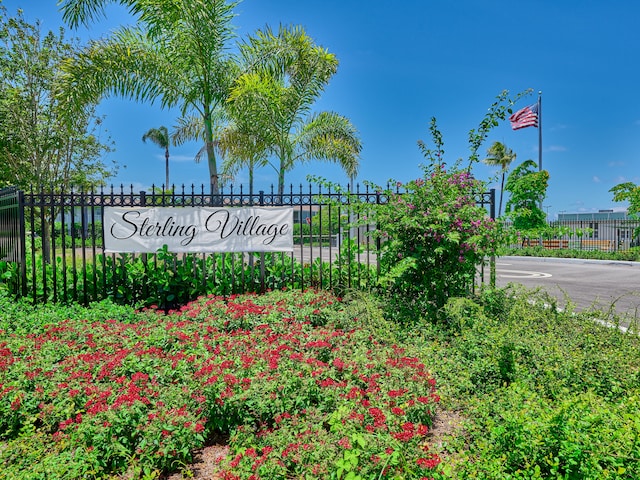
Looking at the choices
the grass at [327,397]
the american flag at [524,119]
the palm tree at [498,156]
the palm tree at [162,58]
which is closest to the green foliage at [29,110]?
the palm tree at [162,58]

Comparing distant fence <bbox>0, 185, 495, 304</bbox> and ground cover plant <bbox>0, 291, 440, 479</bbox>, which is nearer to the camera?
ground cover plant <bbox>0, 291, 440, 479</bbox>

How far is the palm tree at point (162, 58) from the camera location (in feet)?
30.2

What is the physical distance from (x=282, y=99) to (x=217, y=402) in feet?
29.2

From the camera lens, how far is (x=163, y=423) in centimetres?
307

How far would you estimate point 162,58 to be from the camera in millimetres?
9734

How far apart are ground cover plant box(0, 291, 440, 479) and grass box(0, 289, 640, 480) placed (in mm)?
13

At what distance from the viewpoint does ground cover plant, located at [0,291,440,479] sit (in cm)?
278

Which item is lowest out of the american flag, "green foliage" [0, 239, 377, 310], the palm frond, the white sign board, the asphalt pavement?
the asphalt pavement

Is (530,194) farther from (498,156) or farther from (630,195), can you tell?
(498,156)

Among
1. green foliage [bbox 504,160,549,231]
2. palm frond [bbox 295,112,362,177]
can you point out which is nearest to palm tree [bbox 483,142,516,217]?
green foliage [bbox 504,160,549,231]


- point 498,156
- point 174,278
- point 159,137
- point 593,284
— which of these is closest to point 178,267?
point 174,278

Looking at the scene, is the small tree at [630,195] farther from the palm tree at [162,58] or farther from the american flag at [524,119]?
the palm tree at [162,58]

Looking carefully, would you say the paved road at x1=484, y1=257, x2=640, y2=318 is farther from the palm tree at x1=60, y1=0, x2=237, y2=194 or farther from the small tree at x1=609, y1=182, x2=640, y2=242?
the palm tree at x1=60, y1=0, x2=237, y2=194

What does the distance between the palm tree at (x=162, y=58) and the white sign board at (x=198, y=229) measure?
7.92 ft
